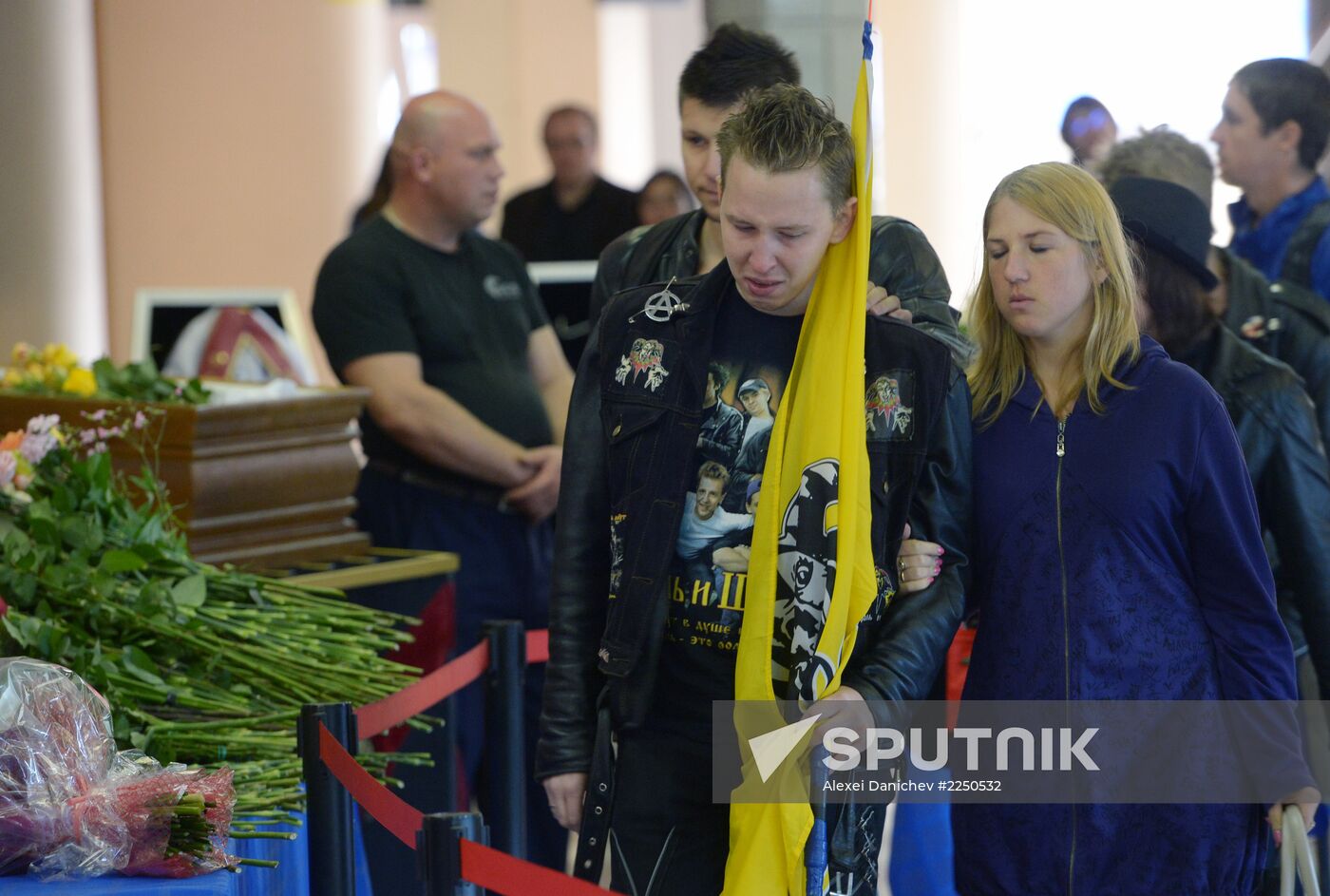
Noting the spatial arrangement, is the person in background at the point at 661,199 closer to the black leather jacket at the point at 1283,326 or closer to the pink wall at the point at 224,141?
the pink wall at the point at 224,141

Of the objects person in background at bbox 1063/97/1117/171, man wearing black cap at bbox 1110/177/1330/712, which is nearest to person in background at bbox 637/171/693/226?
person in background at bbox 1063/97/1117/171

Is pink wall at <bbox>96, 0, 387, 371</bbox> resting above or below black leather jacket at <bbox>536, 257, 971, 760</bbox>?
above

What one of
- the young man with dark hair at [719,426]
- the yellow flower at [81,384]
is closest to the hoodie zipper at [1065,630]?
the young man with dark hair at [719,426]

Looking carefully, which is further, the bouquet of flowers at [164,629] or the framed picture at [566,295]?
the framed picture at [566,295]

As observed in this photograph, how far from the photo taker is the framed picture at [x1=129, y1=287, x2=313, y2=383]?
655 centimetres

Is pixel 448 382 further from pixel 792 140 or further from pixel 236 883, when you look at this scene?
pixel 792 140

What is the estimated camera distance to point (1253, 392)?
2822mm

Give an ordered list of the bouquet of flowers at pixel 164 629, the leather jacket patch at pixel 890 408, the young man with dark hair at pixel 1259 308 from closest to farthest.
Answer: the leather jacket patch at pixel 890 408, the bouquet of flowers at pixel 164 629, the young man with dark hair at pixel 1259 308

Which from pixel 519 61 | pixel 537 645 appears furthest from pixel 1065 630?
pixel 519 61

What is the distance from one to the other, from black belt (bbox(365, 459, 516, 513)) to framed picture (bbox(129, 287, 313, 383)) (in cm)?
242

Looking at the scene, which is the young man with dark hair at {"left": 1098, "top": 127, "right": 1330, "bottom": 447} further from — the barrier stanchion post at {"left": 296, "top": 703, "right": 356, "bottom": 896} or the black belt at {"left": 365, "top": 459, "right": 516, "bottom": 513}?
the barrier stanchion post at {"left": 296, "top": 703, "right": 356, "bottom": 896}

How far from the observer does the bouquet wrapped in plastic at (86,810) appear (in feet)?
6.89

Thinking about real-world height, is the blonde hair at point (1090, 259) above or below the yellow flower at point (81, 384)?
above

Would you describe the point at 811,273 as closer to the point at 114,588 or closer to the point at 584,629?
the point at 584,629
